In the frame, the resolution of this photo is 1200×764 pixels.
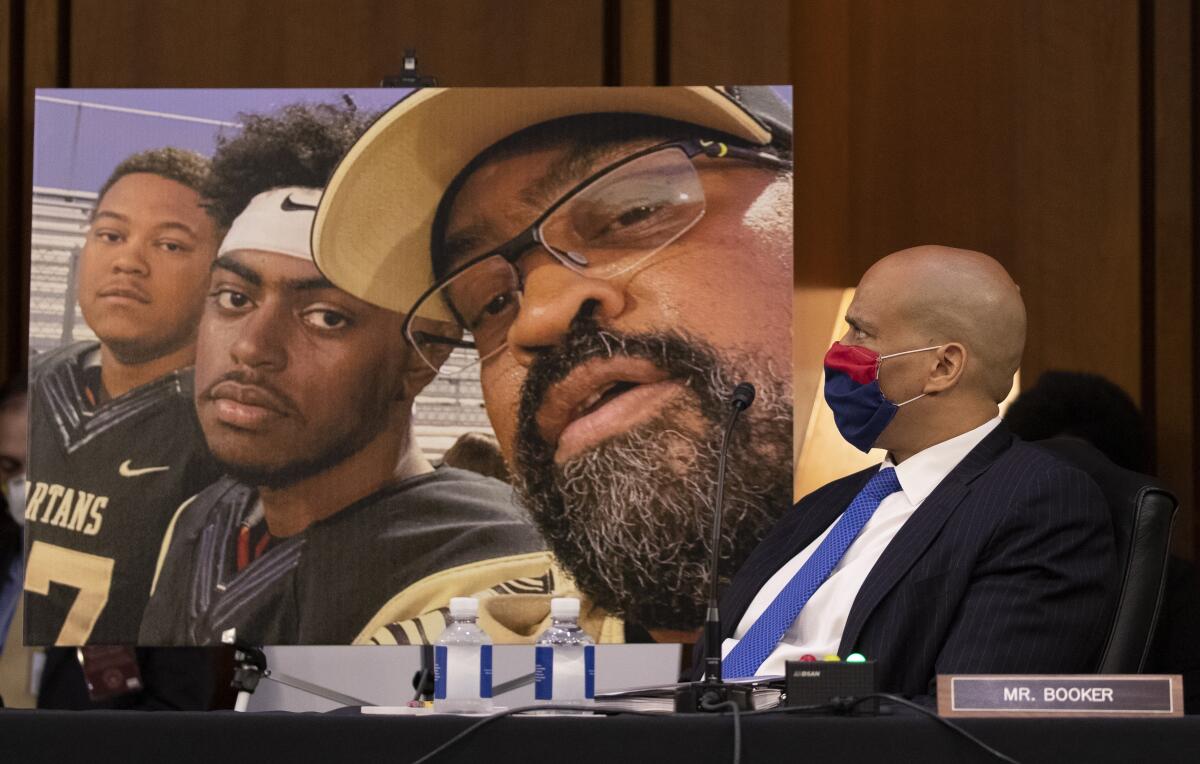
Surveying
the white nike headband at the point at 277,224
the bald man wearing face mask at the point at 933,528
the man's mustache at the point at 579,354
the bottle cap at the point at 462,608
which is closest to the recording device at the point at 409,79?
the white nike headband at the point at 277,224

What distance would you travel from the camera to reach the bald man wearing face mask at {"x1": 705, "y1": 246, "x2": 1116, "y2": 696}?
2.15 m

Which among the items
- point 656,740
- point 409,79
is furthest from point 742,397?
point 409,79

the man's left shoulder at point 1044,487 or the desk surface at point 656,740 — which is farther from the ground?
the man's left shoulder at point 1044,487

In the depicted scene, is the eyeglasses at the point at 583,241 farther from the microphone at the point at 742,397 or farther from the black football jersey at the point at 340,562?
the microphone at the point at 742,397

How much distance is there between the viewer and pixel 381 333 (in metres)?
3.15

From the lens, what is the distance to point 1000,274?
2.46m

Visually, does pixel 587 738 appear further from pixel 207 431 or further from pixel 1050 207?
pixel 1050 207

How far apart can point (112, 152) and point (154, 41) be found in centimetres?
77

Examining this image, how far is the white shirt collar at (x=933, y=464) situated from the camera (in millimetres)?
2432

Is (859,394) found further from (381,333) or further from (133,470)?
(133,470)

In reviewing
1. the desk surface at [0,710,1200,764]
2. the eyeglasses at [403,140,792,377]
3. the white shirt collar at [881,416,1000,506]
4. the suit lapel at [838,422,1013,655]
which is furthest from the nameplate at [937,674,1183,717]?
the eyeglasses at [403,140,792,377]

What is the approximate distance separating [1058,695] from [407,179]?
2035 mm

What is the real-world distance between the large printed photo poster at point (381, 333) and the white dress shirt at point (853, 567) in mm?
613

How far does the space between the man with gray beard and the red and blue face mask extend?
0.56 m
